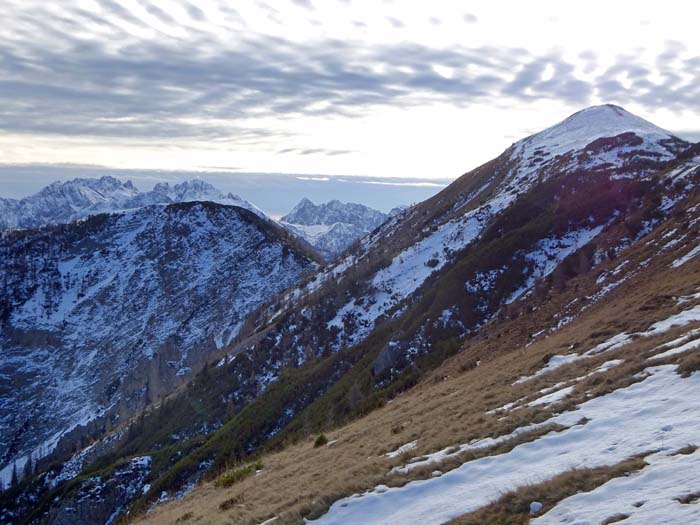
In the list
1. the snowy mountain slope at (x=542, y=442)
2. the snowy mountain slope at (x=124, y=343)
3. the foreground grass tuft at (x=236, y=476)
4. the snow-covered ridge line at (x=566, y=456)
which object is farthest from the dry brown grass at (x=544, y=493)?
the snowy mountain slope at (x=124, y=343)

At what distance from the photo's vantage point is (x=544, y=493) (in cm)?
999

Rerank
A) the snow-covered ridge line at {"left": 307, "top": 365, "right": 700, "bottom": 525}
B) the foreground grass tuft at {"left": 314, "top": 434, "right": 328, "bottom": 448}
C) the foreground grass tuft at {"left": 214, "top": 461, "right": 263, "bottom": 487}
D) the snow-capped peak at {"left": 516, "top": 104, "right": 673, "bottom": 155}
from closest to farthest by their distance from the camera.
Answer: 1. the snow-covered ridge line at {"left": 307, "top": 365, "right": 700, "bottom": 525}
2. the foreground grass tuft at {"left": 214, "top": 461, "right": 263, "bottom": 487}
3. the foreground grass tuft at {"left": 314, "top": 434, "right": 328, "bottom": 448}
4. the snow-capped peak at {"left": 516, "top": 104, "right": 673, "bottom": 155}

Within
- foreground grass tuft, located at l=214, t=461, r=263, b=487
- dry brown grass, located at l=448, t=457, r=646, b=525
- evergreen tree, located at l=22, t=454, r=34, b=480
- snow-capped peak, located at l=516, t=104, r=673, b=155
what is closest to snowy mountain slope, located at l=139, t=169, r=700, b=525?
dry brown grass, located at l=448, t=457, r=646, b=525

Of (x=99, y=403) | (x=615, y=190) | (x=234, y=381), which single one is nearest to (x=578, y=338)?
(x=615, y=190)

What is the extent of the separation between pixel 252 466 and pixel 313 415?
2962 centimetres

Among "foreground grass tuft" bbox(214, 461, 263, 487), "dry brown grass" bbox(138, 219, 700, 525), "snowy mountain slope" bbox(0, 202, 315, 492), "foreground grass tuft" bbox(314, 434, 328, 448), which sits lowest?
"snowy mountain slope" bbox(0, 202, 315, 492)

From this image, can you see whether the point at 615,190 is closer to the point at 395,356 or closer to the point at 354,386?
the point at 395,356

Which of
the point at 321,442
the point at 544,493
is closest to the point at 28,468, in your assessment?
the point at 321,442

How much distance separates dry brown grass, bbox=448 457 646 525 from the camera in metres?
9.66

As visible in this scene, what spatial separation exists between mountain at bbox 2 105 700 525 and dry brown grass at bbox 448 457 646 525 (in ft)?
0.21

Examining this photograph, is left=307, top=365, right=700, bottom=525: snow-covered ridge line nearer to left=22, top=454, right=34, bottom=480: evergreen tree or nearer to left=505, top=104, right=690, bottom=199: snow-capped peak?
left=505, top=104, right=690, bottom=199: snow-capped peak

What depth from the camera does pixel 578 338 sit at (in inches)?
926

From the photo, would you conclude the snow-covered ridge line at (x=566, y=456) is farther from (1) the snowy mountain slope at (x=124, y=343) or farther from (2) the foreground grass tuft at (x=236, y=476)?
(1) the snowy mountain slope at (x=124, y=343)

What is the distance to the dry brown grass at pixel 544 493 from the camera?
9.66m
